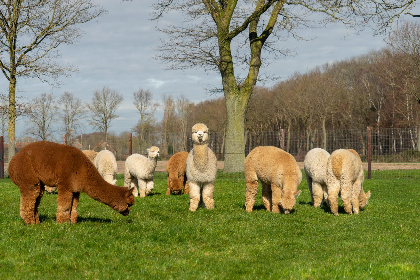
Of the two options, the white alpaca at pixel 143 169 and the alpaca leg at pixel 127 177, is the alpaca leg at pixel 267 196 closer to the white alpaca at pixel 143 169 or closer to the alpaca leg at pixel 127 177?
the white alpaca at pixel 143 169

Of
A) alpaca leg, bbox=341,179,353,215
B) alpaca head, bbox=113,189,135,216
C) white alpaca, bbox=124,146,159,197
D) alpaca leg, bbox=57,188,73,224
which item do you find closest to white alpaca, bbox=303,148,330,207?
alpaca leg, bbox=341,179,353,215

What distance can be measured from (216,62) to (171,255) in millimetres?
16601

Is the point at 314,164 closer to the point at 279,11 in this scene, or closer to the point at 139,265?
the point at 139,265

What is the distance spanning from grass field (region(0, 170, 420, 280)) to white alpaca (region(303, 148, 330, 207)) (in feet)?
1.97

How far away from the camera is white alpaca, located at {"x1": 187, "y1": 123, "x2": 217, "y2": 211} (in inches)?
414

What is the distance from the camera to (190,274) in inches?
236

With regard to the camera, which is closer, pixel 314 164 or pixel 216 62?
pixel 314 164

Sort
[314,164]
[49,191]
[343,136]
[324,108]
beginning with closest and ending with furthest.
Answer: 1. [314,164]
2. [49,191]
3. [343,136]
4. [324,108]

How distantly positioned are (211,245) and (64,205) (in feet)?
9.41

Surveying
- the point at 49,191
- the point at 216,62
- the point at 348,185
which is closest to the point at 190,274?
the point at 348,185

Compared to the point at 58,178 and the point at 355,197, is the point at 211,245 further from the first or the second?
the point at 355,197

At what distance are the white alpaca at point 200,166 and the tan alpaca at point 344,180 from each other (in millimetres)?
2709

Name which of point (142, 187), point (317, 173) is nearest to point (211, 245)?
point (317, 173)

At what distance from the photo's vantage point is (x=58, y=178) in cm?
840
